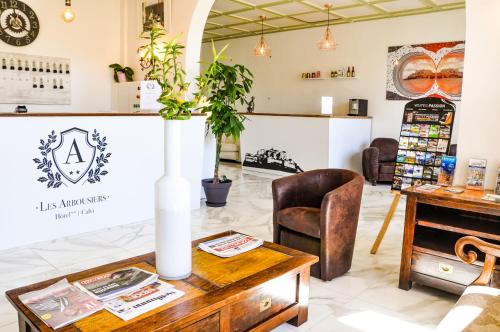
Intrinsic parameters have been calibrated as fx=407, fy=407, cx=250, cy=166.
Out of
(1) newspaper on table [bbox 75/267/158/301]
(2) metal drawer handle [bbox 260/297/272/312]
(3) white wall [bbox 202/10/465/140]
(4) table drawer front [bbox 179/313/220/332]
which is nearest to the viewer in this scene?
(4) table drawer front [bbox 179/313/220/332]

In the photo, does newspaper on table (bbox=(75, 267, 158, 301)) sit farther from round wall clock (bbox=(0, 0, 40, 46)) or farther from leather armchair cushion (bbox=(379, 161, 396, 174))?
leather armchair cushion (bbox=(379, 161, 396, 174))

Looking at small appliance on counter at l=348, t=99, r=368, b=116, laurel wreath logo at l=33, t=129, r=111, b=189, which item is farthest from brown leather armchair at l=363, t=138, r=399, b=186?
laurel wreath logo at l=33, t=129, r=111, b=189

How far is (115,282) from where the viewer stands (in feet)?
6.02

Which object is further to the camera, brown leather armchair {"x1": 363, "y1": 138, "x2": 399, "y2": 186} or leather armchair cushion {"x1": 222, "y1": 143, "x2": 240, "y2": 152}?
leather armchair cushion {"x1": 222, "y1": 143, "x2": 240, "y2": 152}

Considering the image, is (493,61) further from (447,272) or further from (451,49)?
(451,49)

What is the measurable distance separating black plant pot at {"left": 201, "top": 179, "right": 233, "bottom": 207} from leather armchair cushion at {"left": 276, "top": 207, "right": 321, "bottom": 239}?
212 centimetres

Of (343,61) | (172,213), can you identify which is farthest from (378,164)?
(172,213)

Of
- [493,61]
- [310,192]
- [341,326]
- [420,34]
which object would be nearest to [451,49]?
[420,34]

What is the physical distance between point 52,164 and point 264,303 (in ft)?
8.85

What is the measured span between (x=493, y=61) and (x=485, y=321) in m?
2.05

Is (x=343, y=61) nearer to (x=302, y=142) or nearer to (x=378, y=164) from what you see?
(x=302, y=142)

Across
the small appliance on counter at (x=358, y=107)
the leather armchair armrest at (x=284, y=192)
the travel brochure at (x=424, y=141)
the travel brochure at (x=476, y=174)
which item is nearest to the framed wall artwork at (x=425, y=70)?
the small appliance on counter at (x=358, y=107)

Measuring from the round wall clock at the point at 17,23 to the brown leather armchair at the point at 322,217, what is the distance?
178 inches

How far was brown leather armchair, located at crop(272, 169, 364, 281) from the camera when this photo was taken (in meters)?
2.89
